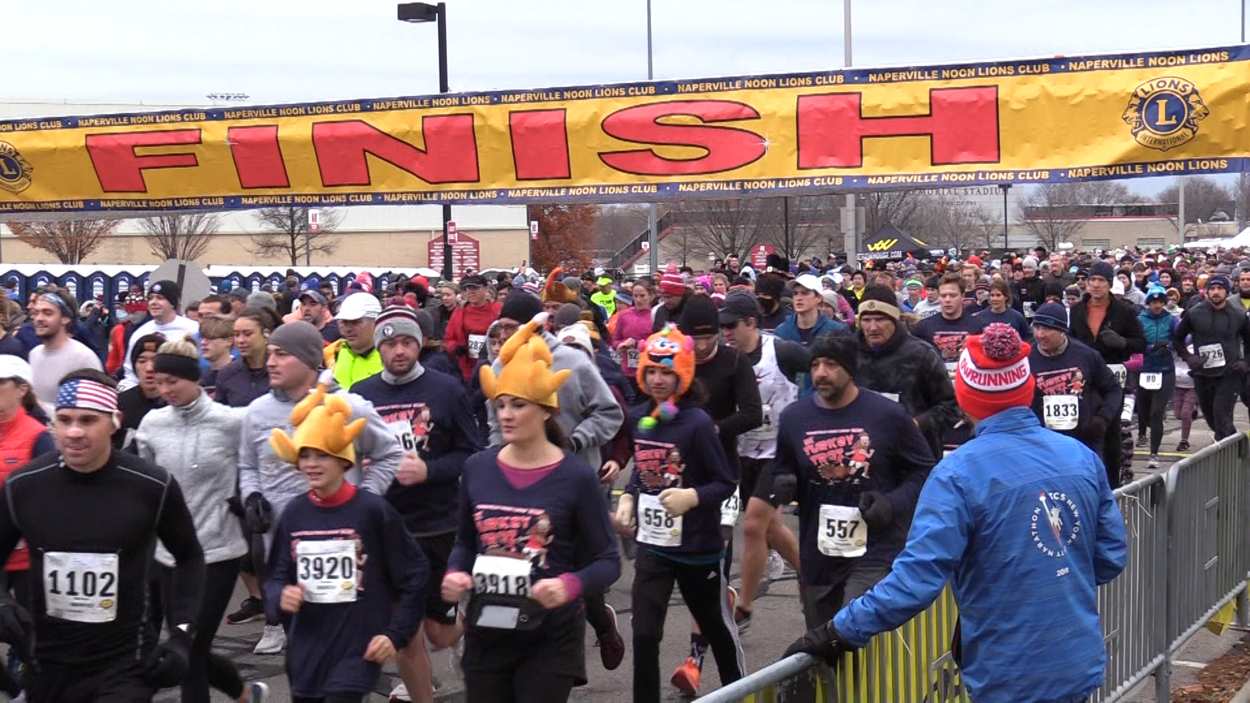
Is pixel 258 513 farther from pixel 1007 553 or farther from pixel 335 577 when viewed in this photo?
pixel 1007 553

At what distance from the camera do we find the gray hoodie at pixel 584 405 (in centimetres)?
782

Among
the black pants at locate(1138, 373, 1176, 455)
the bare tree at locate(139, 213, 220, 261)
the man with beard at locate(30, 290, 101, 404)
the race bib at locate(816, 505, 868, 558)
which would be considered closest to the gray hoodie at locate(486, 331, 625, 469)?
the race bib at locate(816, 505, 868, 558)

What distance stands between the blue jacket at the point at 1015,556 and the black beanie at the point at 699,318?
335 cm

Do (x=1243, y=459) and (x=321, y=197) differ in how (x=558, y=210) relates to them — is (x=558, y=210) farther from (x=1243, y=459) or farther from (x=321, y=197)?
(x=1243, y=459)

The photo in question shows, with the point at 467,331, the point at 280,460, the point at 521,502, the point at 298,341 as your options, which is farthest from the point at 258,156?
the point at 521,502

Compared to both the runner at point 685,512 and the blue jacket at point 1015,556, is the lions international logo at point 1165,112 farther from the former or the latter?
the blue jacket at point 1015,556

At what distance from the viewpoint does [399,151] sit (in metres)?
12.4

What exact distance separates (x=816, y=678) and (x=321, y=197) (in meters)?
9.31

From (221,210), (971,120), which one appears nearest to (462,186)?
Answer: (221,210)

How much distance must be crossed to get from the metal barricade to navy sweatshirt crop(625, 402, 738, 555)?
1.52 m

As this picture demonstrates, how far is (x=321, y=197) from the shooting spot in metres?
12.8

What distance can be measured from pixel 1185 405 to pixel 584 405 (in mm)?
10671

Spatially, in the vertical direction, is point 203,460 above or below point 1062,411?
above

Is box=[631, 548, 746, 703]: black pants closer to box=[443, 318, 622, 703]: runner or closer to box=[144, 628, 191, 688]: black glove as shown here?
box=[443, 318, 622, 703]: runner
